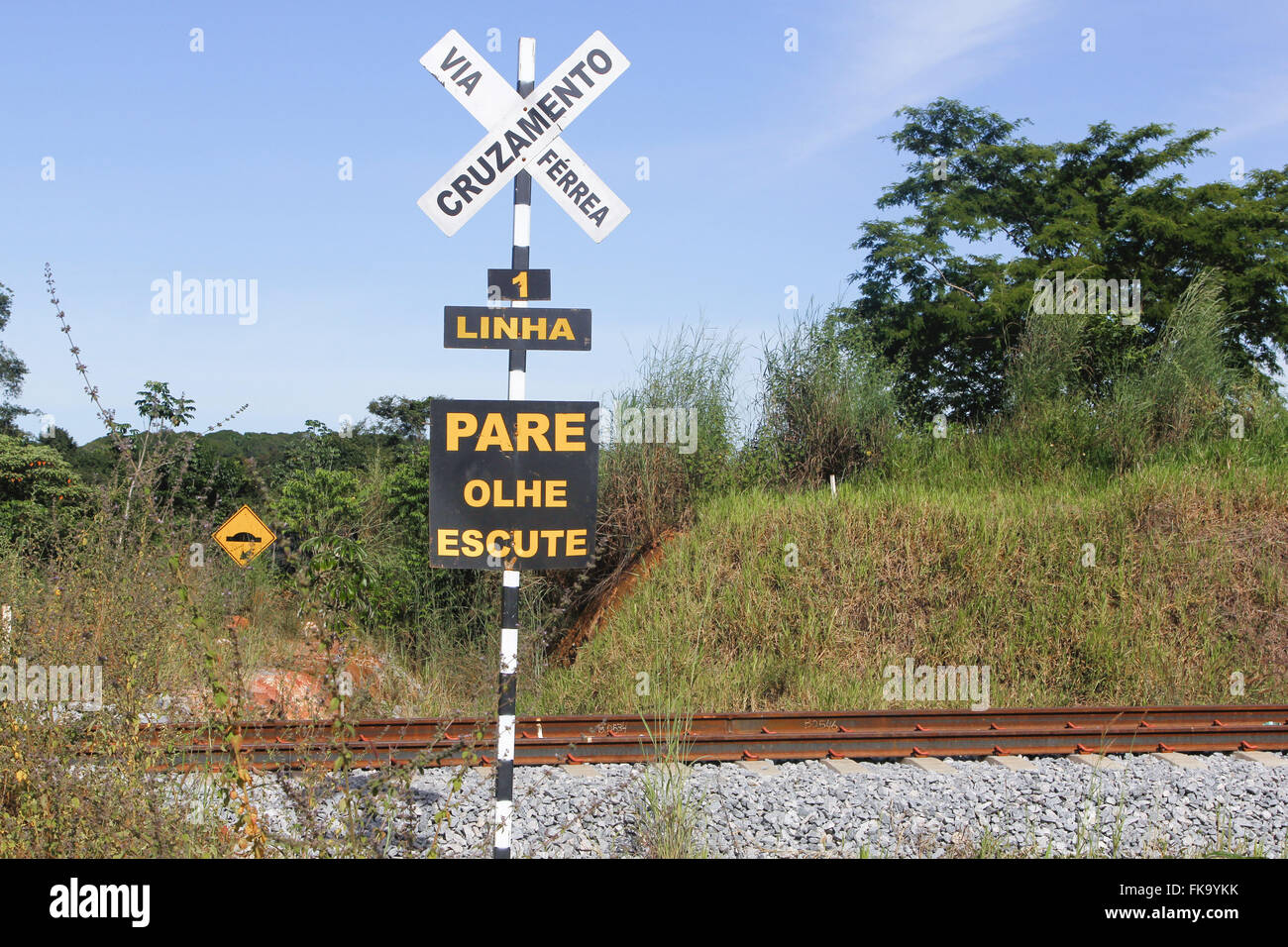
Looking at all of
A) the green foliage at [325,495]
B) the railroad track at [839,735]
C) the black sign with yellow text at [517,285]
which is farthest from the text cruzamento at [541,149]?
the green foliage at [325,495]

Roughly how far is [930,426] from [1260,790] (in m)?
8.55

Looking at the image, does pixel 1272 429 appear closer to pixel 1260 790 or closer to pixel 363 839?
pixel 1260 790

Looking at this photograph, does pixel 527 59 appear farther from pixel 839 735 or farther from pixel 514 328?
pixel 839 735

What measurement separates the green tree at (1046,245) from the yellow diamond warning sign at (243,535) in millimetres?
A: 15420

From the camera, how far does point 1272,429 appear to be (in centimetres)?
1264

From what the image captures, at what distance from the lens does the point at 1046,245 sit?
23922mm

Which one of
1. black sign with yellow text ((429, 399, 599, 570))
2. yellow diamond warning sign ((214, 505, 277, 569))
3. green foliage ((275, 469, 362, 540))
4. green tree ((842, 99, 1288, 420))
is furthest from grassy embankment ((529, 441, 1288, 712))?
green tree ((842, 99, 1288, 420))

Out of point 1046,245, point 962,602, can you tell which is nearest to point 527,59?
point 962,602

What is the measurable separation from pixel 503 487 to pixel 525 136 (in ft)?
5.54

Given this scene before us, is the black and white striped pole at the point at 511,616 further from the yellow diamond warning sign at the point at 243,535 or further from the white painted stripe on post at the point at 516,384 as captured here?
the yellow diamond warning sign at the point at 243,535

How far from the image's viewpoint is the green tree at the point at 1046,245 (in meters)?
22.9

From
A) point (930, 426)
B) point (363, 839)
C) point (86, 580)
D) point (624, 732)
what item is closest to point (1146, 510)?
point (930, 426)

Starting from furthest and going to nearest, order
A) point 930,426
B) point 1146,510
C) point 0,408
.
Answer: point 0,408 → point 930,426 → point 1146,510
